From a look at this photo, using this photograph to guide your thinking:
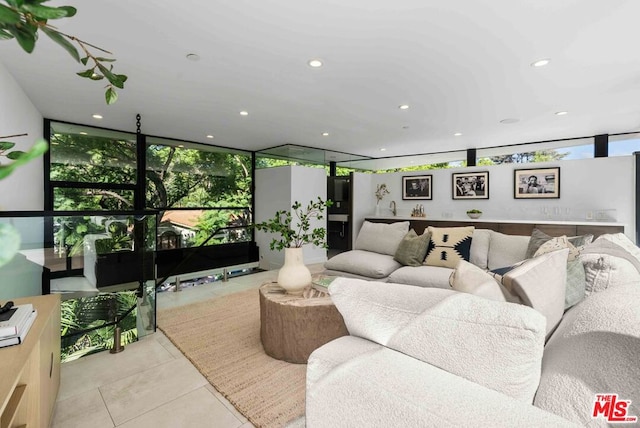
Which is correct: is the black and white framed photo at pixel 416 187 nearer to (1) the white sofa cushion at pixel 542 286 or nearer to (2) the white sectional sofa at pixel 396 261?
(2) the white sectional sofa at pixel 396 261

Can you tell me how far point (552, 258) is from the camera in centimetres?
138

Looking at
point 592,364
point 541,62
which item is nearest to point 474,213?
point 541,62

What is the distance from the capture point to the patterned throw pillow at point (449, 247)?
357 cm

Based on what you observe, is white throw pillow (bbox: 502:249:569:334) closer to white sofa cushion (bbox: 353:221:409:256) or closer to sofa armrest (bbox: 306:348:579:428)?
sofa armrest (bbox: 306:348:579:428)

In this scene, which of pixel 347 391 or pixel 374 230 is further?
pixel 374 230

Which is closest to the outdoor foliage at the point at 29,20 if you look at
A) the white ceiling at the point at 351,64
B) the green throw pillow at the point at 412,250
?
the white ceiling at the point at 351,64

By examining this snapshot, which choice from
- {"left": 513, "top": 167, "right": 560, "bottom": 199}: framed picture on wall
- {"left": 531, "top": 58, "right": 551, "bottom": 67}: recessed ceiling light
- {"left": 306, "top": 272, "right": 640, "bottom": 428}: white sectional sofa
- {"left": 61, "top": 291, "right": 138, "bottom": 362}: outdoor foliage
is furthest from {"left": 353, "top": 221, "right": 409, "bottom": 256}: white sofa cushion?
{"left": 306, "top": 272, "right": 640, "bottom": 428}: white sectional sofa

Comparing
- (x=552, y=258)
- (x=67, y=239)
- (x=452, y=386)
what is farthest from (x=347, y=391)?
(x=67, y=239)

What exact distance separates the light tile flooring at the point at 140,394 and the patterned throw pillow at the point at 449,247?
105 inches

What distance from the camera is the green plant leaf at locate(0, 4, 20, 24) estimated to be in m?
0.42

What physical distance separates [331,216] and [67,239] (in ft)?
17.2

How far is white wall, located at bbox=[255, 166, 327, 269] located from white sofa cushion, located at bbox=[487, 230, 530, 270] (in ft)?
11.0

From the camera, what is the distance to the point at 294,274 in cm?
260

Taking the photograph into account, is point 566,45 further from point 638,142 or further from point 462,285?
point 638,142
